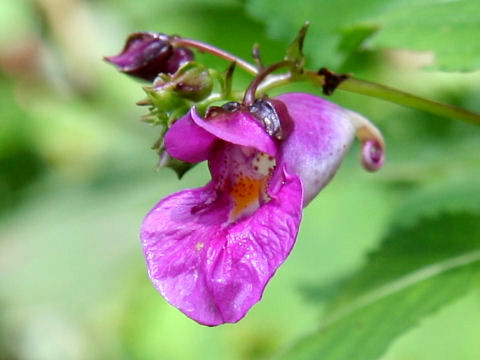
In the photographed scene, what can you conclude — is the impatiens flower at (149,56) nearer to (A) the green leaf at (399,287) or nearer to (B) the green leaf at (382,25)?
(B) the green leaf at (382,25)

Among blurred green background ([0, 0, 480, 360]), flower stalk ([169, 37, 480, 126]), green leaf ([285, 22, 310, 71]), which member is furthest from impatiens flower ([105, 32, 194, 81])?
blurred green background ([0, 0, 480, 360])

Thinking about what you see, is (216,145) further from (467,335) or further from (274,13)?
(467,335)

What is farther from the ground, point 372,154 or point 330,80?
point 330,80

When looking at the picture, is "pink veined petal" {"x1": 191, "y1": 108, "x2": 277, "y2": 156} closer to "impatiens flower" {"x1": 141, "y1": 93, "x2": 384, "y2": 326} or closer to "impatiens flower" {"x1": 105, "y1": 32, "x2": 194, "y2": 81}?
"impatiens flower" {"x1": 141, "y1": 93, "x2": 384, "y2": 326}

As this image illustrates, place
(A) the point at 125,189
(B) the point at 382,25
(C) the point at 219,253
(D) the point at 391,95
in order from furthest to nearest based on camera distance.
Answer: (A) the point at 125,189 → (B) the point at 382,25 → (D) the point at 391,95 → (C) the point at 219,253

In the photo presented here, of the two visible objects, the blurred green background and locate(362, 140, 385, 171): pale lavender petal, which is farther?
the blurred green background

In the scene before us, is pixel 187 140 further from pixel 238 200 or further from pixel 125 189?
pixel 125 189

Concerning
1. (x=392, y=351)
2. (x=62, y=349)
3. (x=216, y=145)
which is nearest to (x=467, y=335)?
(x=392, y=351)

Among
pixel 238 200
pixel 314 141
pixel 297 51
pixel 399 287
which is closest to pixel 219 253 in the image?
pixel 238 200
